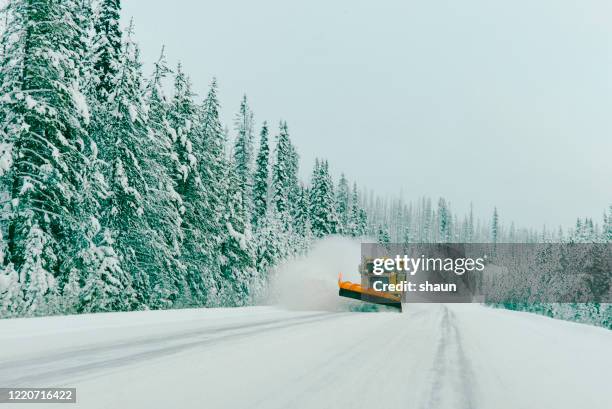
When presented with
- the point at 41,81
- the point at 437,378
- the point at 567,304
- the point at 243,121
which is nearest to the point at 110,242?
the point at 41,81

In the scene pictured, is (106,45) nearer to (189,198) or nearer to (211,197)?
(189,198)

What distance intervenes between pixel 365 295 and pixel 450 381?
14.9 m

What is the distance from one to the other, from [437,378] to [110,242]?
16692 millimetres

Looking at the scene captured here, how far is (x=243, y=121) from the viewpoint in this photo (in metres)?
56.3

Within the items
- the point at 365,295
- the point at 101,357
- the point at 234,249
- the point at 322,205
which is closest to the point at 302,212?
the point at 322,205

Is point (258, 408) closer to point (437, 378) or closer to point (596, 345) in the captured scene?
point (437, 378)

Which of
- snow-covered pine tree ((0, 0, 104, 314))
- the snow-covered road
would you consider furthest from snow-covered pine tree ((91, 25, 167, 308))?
the snow-covered road

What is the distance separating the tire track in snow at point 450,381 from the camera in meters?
5.60

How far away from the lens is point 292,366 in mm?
7496

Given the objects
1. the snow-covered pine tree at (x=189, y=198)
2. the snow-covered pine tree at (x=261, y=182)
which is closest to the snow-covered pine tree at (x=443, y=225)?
the snow-covered pine tree at (x=261, y=182)

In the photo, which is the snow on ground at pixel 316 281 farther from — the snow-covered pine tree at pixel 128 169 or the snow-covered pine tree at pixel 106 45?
the snow-covered pine tree at pixel 106 45

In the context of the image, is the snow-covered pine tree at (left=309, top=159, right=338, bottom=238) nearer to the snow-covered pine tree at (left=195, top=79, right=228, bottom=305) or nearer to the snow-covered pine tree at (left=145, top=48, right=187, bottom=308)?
the snow-covered pine tree at (left=195, top=79, right=228, bottom=305)

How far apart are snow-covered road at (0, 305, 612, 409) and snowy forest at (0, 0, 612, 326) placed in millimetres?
6492

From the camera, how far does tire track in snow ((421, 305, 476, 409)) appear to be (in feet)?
18.4
